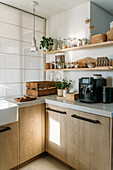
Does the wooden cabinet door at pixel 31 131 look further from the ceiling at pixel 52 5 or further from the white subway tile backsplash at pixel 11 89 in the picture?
the ceiling at pixel 52 5

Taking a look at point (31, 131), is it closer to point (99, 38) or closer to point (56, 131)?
point (56, 131)

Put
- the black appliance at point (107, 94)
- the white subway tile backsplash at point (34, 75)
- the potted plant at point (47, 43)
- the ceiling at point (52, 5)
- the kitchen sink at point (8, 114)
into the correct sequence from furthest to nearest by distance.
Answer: the white subway tile backsplash at point (34, 75) → the potted plant at point (47, 43) → the ceiling at point (52, 5) → the black appliance at point (107, 94) → the kitchen sink at point (8, 114)

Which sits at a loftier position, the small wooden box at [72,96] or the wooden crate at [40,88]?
the wooden crate at [40,88]

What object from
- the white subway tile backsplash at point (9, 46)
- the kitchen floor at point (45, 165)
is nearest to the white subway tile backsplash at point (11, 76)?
the white subway tile backsplash at point (9, 46)

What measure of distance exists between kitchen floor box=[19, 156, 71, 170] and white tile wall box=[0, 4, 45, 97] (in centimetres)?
122

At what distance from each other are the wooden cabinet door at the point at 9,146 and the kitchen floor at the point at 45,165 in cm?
27

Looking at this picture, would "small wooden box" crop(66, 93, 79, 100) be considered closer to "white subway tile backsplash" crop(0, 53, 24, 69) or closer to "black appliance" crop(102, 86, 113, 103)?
"black appliance" crop(102, 86, 113, 103)

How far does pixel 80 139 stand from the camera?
5.80 ft

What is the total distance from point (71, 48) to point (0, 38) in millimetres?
1232

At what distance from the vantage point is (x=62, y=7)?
8.34 feet

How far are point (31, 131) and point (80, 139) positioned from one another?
0.74m

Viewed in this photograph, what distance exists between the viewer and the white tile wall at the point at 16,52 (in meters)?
2.45

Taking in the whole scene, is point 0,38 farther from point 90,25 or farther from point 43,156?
point 43,156

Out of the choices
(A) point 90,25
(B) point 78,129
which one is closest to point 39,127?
(B) point 78,129
